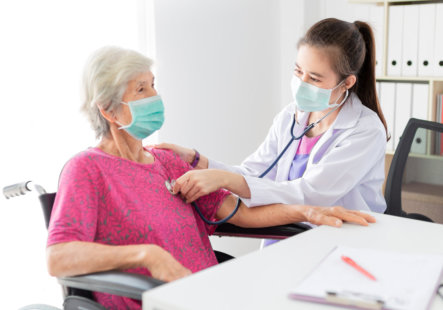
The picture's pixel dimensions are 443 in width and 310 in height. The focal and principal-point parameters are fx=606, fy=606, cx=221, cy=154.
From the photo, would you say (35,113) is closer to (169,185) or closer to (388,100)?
(169,185)

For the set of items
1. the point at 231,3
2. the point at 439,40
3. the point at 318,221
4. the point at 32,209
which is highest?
the point at 231,3

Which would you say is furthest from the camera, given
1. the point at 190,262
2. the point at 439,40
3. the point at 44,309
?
the point at 439,40

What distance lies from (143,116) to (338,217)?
55cm

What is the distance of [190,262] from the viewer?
5.10 ft

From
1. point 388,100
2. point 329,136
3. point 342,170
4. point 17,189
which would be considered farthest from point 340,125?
point 388,100

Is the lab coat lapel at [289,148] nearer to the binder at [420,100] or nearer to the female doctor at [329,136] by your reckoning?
the female doctor at [329,136]

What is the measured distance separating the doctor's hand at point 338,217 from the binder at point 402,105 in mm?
1469

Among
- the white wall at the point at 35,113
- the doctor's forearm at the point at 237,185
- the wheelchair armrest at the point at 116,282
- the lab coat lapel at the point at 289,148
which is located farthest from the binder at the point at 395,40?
the wheelchair armrest at the point at 116,282

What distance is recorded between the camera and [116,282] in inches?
46.0

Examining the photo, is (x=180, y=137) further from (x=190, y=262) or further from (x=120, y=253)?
(x=120, y=253)

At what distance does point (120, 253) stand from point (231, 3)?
6.13 feet

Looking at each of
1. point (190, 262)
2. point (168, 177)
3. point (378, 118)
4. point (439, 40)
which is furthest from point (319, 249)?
point (439, 40)

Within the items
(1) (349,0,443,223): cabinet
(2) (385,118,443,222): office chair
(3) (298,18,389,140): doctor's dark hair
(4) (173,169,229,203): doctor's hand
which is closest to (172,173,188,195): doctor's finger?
(4) (173,169,229,203): doctor's hand

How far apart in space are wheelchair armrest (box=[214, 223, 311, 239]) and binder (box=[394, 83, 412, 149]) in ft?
4.71
